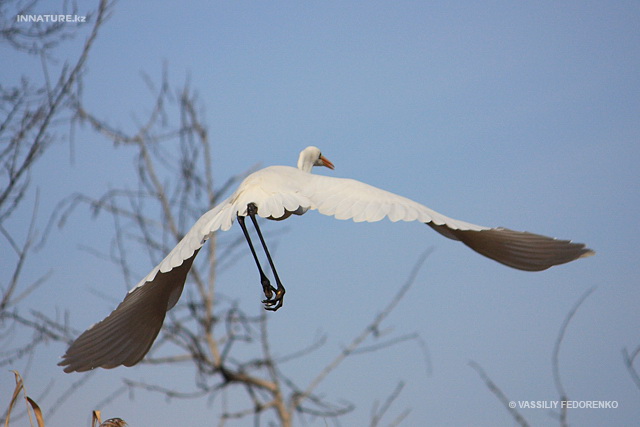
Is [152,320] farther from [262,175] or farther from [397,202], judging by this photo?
[397,202]

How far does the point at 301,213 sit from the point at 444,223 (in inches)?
31.8

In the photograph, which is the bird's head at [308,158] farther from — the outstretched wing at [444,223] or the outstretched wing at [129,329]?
the outstretched wing at [444,223]

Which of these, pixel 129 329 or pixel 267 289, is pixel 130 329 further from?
pixel 267 289

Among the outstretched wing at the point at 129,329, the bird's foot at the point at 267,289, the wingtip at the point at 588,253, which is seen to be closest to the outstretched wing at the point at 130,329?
the outstretched wing at the point at 129,329

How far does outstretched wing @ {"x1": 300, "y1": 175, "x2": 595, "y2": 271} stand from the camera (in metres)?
2.90

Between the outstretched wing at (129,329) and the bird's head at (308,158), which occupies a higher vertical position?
the bird's head at (308,158)

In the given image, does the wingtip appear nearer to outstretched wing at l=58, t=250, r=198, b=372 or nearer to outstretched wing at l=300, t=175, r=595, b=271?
outstretched wing at l=300, t=175, r=595, b=271

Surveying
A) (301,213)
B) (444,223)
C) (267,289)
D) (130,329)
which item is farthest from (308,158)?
(444,223)

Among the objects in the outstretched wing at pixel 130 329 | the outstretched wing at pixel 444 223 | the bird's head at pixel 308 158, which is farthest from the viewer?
the bird's head at pixel 308 158

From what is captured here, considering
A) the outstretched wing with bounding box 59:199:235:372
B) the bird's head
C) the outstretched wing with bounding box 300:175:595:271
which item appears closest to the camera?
the outstretched wing with bounding box 300:175:595:271

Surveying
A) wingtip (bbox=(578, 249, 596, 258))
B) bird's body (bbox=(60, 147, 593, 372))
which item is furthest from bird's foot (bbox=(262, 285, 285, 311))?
wingtip (bbox=(578, 249, 596, 258))

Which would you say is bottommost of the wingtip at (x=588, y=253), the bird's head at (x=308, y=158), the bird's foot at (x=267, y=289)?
the wingtip at (x=588, y=253)

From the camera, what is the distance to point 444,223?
2795mm

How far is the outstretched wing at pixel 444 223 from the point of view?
2898mm
